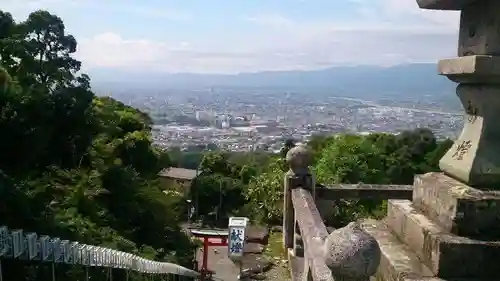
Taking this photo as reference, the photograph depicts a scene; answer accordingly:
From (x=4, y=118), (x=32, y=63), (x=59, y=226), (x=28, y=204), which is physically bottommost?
(x=59, y=226)

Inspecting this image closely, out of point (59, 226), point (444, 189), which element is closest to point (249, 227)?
point (59, 226)

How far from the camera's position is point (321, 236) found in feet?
12.0

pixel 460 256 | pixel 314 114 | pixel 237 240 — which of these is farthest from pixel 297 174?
pixel 314 114

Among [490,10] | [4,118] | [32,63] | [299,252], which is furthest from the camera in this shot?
[32,63]

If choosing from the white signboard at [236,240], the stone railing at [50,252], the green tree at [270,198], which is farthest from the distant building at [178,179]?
the stone railing at [50,252]

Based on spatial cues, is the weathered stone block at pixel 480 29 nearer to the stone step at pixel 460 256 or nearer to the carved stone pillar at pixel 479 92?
the carved stone pillar at pixel 479 92

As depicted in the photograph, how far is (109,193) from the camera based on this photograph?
695 inches

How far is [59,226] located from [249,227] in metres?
3.99

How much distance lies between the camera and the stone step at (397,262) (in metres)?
3.22

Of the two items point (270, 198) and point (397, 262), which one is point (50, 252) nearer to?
point (397, 262)

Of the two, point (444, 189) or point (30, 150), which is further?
point (30, 150)

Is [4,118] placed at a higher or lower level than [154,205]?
higher

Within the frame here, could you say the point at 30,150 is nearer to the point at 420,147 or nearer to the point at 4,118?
the point at 4,118

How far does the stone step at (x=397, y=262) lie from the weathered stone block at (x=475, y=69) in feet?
3.87
